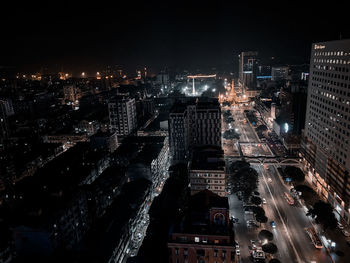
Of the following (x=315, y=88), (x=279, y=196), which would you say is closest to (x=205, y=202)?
(x=279, y=196)

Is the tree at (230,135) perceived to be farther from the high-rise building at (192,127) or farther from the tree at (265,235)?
the tree at (265,235)

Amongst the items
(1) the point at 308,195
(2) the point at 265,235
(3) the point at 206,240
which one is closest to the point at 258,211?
(2) the point at 265,235

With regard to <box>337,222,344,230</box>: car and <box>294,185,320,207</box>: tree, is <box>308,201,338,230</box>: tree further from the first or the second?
<box>294,185,320,207</box>: tree

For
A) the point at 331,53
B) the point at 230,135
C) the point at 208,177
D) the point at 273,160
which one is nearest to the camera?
the point at 208,177

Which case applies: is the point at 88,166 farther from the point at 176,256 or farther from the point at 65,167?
the point at 176,256

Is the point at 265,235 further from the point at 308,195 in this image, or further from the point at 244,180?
the point at 308,195
